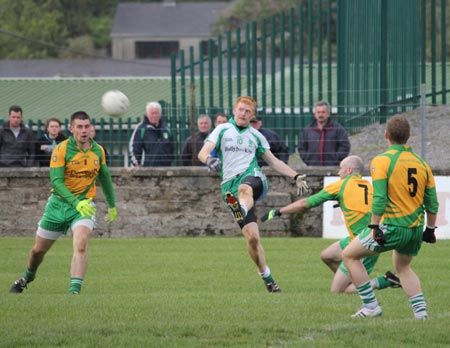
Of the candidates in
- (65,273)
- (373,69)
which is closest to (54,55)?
(373,69)

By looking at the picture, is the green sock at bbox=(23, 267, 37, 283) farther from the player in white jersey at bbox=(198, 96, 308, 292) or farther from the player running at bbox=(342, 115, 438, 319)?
the player running at bbox=(342, 115, 438, 319)

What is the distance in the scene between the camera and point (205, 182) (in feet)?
64.7

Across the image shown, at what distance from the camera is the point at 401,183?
954 cm

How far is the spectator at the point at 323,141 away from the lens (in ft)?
60.7

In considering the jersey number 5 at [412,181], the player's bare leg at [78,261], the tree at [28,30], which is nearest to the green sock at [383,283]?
the jersey number 5 at [412,181]

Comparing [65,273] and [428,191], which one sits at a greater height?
[428,191]

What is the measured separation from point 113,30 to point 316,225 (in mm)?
73338

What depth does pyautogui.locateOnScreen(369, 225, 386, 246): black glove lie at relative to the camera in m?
9.49

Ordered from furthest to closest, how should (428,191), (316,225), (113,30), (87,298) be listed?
(113,30) < (316,225) < (87,298) < (428,191)

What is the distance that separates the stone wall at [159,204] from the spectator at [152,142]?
30 centimetres

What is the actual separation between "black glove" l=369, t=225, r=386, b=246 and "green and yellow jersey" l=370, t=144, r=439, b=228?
134 millimetres

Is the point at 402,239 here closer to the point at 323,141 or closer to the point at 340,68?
the point at 323,141

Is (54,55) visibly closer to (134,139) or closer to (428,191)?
(134,139)

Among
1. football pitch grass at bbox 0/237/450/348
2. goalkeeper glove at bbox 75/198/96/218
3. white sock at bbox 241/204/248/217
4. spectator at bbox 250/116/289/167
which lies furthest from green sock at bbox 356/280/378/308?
spectator at bbox 250/116/289/167
